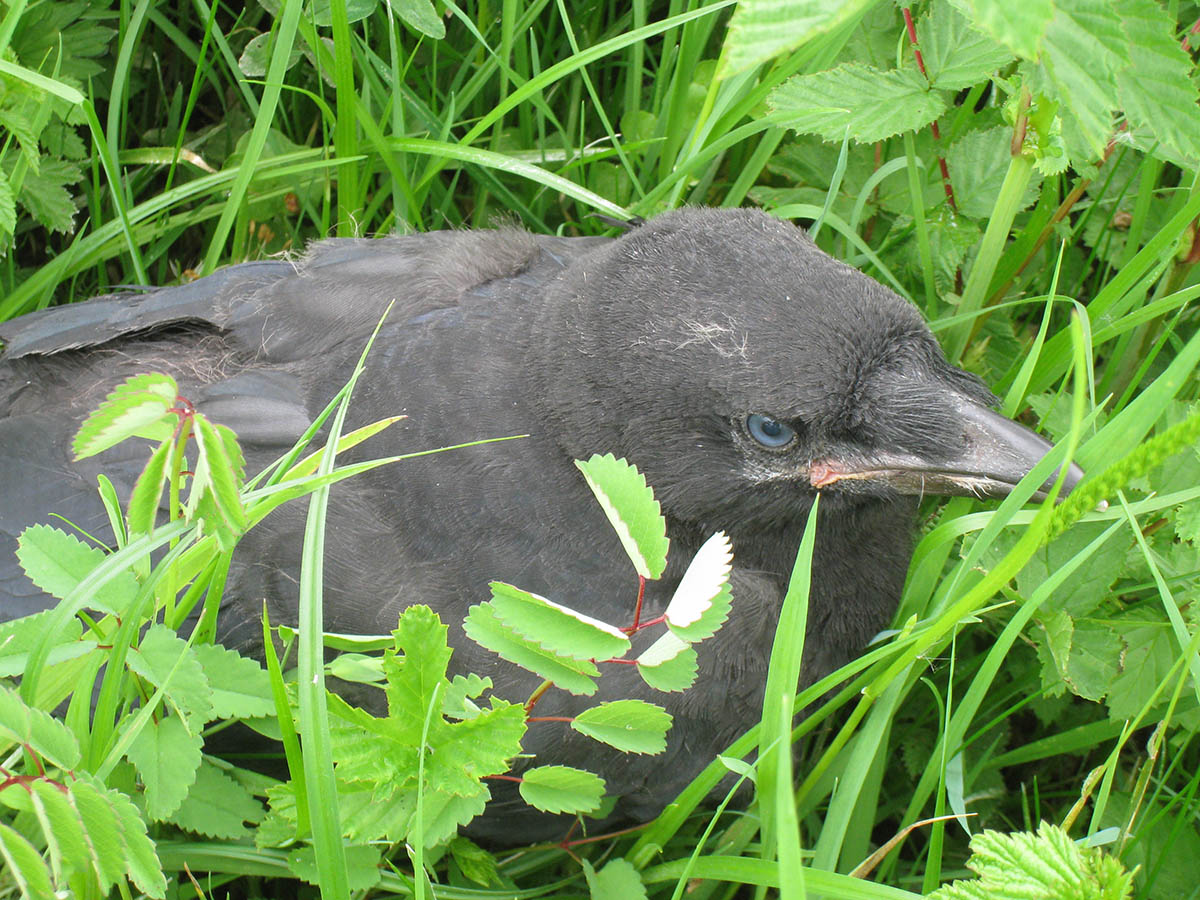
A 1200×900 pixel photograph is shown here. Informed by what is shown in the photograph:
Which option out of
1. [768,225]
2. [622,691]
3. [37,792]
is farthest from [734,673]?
[37,792]

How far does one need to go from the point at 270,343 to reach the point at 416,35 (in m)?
1.24

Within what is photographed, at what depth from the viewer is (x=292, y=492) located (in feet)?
5.67

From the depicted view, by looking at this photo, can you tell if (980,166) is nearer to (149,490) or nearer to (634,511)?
(634,511)

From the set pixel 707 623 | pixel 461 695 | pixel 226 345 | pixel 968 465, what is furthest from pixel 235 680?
pixel 968 465

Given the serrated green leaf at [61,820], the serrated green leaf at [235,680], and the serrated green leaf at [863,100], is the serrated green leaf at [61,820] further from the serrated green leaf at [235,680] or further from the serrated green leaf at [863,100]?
the serrated green leaf at [863,100]

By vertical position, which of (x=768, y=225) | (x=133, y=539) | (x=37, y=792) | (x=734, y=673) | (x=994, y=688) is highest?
(x=768, y=225)

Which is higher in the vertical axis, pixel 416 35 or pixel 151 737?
pixel 416 35

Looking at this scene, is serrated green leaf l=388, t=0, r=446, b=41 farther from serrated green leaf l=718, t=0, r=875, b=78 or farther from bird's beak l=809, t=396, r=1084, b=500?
serrated green leaf l=718, t=0, r=875, b=78

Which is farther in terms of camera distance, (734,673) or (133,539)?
(734,673)

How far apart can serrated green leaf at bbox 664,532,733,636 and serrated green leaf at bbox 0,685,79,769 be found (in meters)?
0.74

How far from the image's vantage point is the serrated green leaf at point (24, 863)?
137 cm

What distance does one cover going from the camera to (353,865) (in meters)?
1.92

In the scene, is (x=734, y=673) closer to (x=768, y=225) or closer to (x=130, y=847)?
(x=768, y=225)

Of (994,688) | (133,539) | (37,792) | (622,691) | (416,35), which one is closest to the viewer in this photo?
(37,792)
